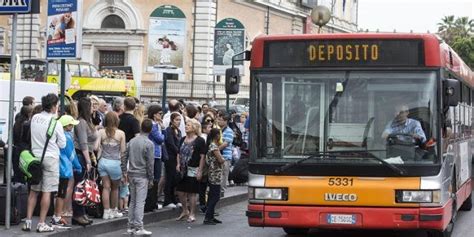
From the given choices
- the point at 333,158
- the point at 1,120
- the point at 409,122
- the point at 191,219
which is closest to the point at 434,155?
the point at 409,122

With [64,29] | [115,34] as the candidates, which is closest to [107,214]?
[64,29]

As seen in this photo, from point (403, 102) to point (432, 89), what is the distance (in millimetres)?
381

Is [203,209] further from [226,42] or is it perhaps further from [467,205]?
[226,42]

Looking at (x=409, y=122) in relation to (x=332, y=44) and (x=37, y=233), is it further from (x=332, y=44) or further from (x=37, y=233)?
(x=37, y=233)

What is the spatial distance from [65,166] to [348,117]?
376 centimetres

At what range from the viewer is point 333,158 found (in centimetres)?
980

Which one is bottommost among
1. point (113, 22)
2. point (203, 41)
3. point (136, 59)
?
point (136, 59)

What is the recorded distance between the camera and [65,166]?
35.3 ft

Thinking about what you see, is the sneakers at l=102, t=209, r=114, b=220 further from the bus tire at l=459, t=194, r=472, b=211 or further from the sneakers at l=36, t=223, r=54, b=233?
the bus tire at l=459, t=194, r=472, b=211

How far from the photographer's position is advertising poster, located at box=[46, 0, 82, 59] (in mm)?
12234

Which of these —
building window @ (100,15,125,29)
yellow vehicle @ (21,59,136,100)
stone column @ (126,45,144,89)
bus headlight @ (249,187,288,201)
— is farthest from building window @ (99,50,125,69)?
bus headlight @ (249,187,288,201)

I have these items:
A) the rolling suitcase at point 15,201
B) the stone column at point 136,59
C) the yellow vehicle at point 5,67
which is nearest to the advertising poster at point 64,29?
the rolling suitcase at point 15,201

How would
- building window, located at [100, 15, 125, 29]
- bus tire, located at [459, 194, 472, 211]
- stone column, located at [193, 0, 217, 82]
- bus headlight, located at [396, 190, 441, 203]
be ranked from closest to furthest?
bus headlight, located at [396, 190, 441, 203]
bus tire, located at [459, 194, 472, 211]
stone column, located at [193, 0, 217, 82]
building window, located at [100, 15, 125, 29]

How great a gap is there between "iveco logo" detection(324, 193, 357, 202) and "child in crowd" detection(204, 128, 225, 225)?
313cm
